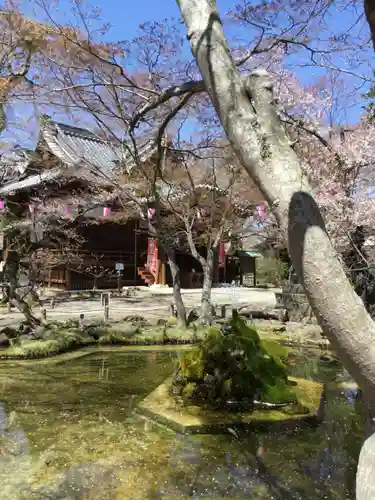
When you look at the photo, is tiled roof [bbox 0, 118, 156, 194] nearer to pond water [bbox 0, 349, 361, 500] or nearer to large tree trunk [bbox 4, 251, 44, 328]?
large tree trunk [bbox 4, 251, 44, 328]

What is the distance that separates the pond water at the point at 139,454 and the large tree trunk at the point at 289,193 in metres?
2.41

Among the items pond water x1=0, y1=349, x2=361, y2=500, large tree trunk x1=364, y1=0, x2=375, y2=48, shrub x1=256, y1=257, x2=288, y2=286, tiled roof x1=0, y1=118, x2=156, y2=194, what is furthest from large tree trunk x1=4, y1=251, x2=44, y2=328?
shrub x1=256, y1=257, x2=288, y2=286

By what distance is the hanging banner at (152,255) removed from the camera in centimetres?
2458

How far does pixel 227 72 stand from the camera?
6.35 ft

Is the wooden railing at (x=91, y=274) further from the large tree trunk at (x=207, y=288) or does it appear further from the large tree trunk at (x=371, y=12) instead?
the large tree trunk at (x=371, y=12)

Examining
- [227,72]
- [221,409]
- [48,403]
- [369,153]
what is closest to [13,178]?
[369,153]

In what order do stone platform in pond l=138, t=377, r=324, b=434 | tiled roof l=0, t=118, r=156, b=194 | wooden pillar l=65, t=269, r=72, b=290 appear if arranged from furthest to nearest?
wooden pillar l=65, t=269, r=72, b=290
tiled roof l=0, t=118, r=156, b=194
stone platform in pond l=138, t=377, r=324, b=434

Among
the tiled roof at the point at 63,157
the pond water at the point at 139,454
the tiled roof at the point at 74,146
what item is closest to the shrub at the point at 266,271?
the tiled roof at the point at 74,146

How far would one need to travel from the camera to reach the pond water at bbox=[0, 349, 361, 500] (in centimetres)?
355

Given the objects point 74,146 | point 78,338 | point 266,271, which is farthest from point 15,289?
point 266,271

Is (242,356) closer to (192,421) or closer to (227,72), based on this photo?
(192,421)

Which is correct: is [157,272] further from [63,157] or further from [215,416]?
[215,416]

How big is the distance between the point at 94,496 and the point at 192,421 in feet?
5.23

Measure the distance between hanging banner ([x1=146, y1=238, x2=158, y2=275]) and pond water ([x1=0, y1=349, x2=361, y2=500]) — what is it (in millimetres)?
18233
